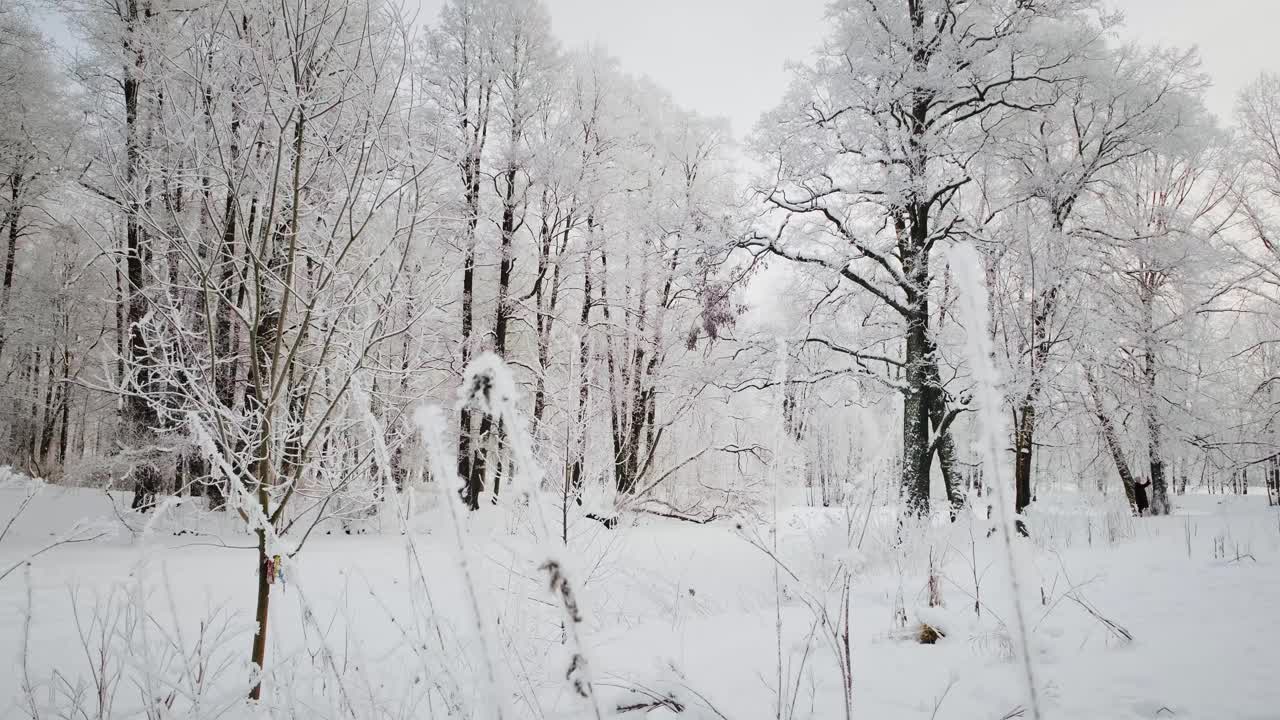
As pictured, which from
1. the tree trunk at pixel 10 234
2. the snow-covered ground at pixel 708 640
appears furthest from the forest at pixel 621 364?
the tree trunk at pixel 10 234

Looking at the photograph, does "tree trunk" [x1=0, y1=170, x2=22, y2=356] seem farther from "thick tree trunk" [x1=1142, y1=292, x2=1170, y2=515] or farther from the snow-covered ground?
"thick tree trunk" [x1=1142, y1=292, x2=1170, y2=515]

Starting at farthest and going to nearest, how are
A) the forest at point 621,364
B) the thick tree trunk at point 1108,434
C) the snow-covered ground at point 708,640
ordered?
1. the thick tree trunk at point 1108,434
2. the forest at point 621,364
3. the snow-covered ground at point 708,640

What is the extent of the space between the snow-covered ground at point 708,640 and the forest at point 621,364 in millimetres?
33

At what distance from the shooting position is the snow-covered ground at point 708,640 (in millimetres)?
1579

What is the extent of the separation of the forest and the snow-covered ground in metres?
0.03

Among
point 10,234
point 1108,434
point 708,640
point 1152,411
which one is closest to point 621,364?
point 1108,434

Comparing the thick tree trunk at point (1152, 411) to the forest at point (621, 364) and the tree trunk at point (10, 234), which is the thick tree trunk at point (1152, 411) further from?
the tree trunk at point (10, 234)

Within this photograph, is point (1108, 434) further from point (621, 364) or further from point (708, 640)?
point (708, 640)

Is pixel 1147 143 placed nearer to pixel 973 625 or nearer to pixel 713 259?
pixel 713 259

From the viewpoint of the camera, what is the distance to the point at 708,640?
→ 260 cm

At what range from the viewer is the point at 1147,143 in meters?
8.80

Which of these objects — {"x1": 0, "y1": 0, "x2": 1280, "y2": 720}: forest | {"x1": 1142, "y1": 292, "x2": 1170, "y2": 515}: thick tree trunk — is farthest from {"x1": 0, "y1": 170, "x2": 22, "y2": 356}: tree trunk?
{"x1": 1142, "y1": 292, "x2": 1170, "y2": 515}: thick tree trunk

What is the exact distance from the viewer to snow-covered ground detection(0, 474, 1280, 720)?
1579 mm

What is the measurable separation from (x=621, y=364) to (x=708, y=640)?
11.7 metres
